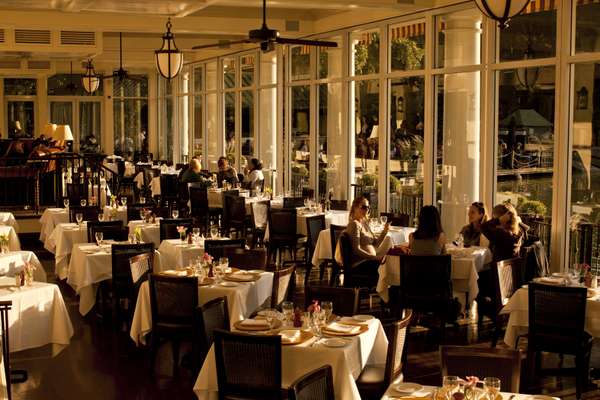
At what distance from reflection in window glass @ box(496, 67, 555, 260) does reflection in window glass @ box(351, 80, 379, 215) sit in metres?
3.40

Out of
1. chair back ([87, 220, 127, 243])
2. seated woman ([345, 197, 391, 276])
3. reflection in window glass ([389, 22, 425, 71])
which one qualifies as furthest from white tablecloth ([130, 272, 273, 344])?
reflection in window glass ([389, 22, 425, 71])

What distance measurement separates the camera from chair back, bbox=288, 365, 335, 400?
4426mm

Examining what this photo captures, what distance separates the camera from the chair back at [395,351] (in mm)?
5840

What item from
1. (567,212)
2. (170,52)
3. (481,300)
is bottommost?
(481,300)

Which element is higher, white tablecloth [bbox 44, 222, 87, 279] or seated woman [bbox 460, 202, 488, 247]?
seated woman [bbox 460, 202, 488, 247]

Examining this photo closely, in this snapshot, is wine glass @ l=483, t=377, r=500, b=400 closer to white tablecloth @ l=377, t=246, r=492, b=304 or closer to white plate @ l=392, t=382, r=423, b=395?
white plate @ l=392, t=382, r=423, b=395

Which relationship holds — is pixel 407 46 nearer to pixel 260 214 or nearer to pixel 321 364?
pixel 260 214

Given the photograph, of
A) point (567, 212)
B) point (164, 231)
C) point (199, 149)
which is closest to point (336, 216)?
point (164, 231)

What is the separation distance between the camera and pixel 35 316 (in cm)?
768

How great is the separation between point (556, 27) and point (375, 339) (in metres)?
5.49

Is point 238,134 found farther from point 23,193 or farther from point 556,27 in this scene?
point 556,27

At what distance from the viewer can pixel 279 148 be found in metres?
18.6

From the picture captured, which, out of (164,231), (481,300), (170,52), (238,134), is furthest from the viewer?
(238,134)

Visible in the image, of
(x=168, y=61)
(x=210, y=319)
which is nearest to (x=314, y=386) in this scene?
(x=210, y=319)
